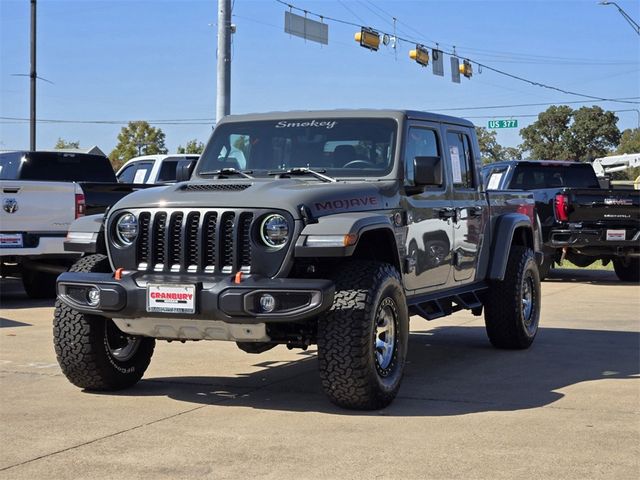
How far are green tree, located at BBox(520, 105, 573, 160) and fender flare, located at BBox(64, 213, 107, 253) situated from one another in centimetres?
7001

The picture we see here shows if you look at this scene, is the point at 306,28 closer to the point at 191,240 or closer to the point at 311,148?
the point at 311,148

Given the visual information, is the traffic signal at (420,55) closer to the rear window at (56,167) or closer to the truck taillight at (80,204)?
the rear window at (56,167)

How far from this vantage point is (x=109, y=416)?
6.32 meters

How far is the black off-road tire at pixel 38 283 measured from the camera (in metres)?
13.8

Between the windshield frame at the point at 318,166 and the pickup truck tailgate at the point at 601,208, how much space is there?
→ 30.8ft

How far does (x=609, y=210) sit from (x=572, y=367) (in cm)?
856

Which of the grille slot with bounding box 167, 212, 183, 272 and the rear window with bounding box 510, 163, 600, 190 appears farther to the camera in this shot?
the rear window with bounding box 510, 163, 600, 190

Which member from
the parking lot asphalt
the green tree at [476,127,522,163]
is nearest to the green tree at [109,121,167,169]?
the green tree at [476,127,522,163]

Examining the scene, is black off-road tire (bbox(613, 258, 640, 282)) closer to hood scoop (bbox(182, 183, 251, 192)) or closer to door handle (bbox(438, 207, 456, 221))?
door handle (bbox(438, 207, 456, 221))

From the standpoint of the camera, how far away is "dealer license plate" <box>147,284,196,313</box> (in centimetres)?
628

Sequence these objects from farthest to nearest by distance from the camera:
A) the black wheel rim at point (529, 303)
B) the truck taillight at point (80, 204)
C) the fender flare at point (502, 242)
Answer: the truck taillight at point (80, 204) < the black wheel rim at point (529, 303) < the fender flare at point (502, 242)

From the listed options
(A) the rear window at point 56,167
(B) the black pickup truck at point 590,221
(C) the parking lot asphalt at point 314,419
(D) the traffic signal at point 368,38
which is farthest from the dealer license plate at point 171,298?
(D) the traffic signal at point 368,38

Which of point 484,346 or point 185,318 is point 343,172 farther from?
point 484,346

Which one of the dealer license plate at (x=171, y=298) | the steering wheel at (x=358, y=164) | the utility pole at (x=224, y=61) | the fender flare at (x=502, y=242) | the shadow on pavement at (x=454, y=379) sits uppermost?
the utility pole at (x=224, y=61)
